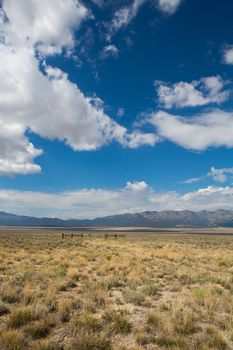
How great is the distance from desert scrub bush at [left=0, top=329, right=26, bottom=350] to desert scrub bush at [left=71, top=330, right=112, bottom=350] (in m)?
1.17

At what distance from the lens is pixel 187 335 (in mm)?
8555

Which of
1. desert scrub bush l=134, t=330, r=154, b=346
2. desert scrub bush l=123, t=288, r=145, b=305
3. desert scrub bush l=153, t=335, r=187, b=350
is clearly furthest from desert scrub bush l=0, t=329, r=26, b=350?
desert scrub bush l=123, t=288, r=145, b=305

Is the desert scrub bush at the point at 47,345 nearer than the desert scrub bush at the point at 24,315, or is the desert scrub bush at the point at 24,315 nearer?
the desert scrub bush at the point at 47,345

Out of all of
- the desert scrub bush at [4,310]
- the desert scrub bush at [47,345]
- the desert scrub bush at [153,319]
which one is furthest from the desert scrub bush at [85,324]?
the desert scrub bush at [4,310]

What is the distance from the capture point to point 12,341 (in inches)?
294

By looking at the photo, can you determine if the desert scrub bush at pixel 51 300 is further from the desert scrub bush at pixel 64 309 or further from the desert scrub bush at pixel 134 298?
the desert scrub bush at pixel 134 298

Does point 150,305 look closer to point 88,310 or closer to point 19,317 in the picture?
point 88,310

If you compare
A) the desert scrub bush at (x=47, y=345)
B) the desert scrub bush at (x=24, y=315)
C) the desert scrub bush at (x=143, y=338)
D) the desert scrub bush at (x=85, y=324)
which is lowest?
the desert scrub bush at (x=143, y=338)

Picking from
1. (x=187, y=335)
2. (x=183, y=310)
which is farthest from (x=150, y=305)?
(x=187, y=335)

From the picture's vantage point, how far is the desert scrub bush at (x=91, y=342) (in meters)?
7.56

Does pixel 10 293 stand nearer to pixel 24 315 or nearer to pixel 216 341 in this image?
pixel 24 315

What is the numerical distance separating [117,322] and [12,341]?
3.01 metres

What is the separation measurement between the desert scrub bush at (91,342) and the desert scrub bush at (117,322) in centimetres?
80

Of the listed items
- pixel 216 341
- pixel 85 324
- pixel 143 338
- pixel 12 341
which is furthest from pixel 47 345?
pixel 216 341
